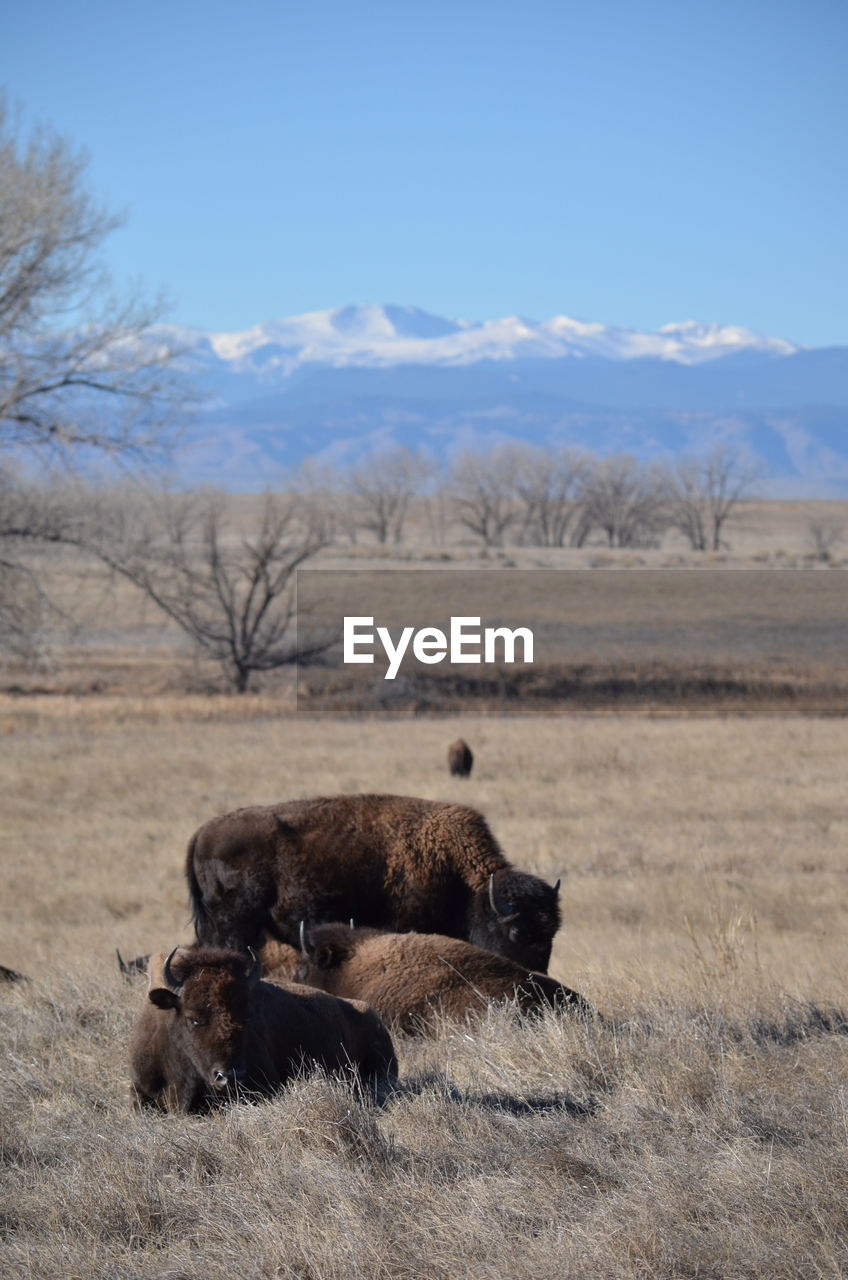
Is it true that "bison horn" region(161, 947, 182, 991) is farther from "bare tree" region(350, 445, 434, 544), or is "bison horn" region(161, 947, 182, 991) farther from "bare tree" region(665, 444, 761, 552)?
"bare tree" region(350, 445, 434, 544)

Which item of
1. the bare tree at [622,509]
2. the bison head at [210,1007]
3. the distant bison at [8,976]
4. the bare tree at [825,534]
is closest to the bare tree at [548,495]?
the bare tree at [622,509]

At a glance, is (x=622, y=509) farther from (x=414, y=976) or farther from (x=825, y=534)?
(x=414, y=976)

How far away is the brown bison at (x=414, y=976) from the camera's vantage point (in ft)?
22.9

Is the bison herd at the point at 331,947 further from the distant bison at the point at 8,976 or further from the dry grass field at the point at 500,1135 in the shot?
the distant bison at the point at 8,976

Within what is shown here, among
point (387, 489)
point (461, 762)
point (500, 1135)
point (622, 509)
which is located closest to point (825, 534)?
point (622, 509)

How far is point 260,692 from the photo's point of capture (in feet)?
113

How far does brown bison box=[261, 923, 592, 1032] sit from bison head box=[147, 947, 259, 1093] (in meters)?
1.67

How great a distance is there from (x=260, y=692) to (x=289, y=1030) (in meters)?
28.6

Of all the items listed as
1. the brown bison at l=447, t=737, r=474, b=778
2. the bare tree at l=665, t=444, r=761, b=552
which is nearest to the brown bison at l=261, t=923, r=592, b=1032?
the brown bison at l=447, t=737, r=474, b=778

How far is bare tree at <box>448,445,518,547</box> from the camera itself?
329ft

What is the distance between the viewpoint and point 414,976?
23.7ft

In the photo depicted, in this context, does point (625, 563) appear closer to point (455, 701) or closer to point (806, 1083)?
point (455, 701)

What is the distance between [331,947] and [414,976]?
0.52 m

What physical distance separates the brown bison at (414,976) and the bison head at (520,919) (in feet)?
3.53
